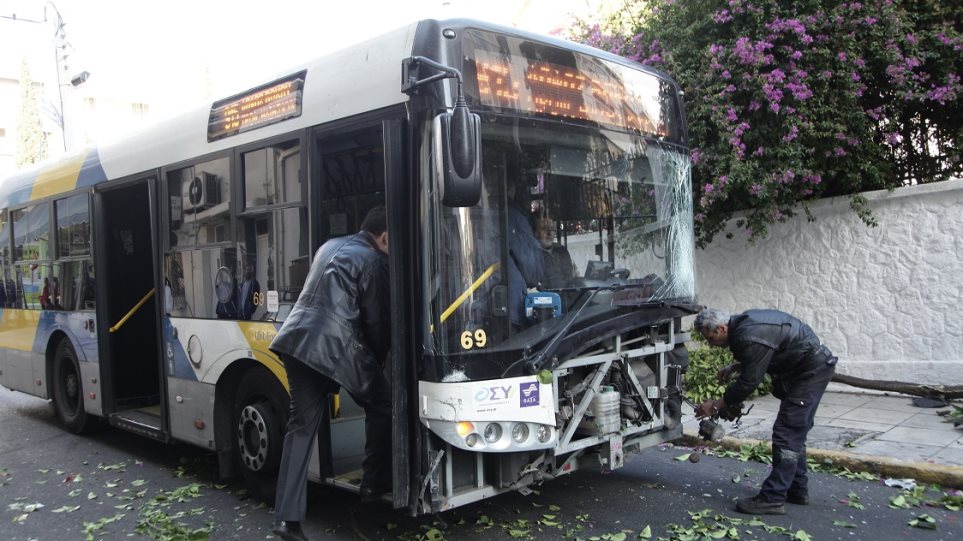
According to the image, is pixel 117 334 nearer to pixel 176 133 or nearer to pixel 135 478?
pixel 135 478

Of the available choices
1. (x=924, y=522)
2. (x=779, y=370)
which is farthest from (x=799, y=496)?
(x=779, y=370)

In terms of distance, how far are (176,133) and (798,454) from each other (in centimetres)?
535

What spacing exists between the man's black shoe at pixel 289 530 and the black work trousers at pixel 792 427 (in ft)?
9.99

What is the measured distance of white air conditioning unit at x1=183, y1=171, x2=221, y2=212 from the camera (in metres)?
5.42

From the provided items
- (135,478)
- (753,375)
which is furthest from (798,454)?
(135,478)

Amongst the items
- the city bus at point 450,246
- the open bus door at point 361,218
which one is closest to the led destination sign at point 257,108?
the city bus at point 450,246

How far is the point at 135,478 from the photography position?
6316mm

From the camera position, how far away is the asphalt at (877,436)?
558 centimetres

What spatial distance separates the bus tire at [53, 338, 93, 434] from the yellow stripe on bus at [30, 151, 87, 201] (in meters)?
1.62

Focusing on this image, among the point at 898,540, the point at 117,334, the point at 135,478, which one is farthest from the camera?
the point at 117,334

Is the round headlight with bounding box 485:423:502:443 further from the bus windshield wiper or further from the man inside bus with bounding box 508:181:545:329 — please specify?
the man inside bus with bounding box 508:181:545:329

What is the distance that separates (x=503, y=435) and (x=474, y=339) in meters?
0.55

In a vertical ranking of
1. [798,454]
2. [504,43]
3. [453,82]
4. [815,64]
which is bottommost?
[798,454]

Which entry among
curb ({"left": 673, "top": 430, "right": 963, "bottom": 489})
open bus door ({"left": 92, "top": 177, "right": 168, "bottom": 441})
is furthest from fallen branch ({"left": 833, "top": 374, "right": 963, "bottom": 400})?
open bus door ({"left": 92, "top": 177, "right": 168, "bottom": 441})
